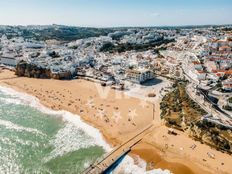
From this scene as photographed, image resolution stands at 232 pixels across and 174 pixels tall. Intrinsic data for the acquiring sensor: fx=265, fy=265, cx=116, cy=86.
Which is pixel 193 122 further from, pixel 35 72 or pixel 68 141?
pixel 35 72

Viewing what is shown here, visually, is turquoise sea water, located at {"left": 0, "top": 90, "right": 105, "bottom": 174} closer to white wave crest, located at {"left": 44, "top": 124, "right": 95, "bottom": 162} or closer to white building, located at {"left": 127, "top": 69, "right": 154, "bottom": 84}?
white wave crest, located at {"left": 44, "top": 124, "right": 95, "bottom": 162}

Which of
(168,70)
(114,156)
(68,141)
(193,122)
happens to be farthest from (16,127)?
(168,70)

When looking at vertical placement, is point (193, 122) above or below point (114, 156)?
above

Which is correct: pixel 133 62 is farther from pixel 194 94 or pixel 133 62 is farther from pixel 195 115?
pixel 195 115

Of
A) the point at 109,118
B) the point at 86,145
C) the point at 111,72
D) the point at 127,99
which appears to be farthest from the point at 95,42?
the point at 86,145

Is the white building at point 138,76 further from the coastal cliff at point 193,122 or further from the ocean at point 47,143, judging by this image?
the ocean at point 47,143

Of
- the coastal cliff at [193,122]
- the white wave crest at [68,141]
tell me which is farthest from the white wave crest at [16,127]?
the coastal cliff at [193,122]

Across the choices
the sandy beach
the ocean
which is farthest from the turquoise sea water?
the sandy beach
